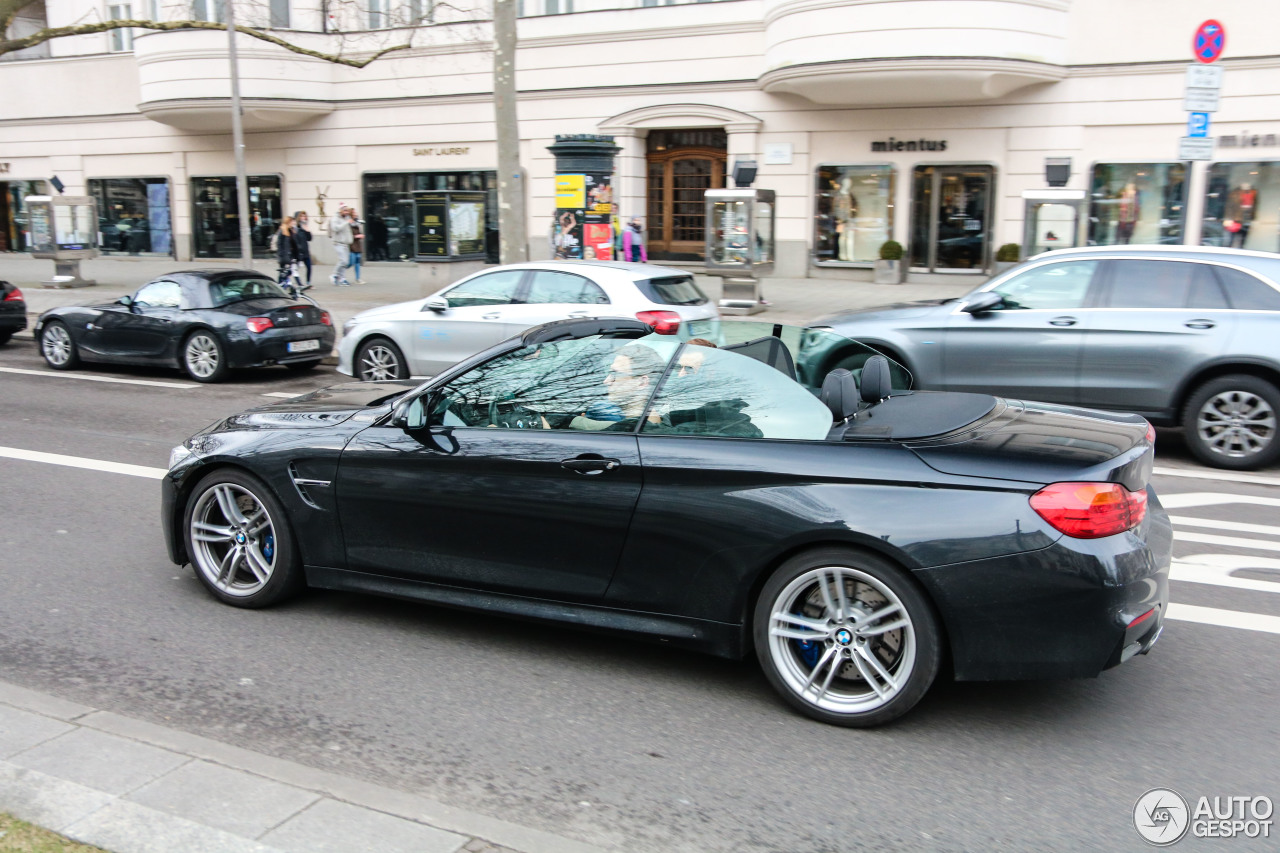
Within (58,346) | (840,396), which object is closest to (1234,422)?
(840,396)

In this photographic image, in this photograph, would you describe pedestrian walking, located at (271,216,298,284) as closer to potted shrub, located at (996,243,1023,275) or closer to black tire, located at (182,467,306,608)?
potted shrub, located at (996,243,1023,275)

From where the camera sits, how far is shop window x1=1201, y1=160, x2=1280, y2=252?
1981cm

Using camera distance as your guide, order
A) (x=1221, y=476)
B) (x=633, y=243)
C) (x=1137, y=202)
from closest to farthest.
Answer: (x=1221, y=476) < (x=1137, y=202) < (x=633, y=243)

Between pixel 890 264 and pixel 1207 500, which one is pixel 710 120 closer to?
pixel 890 264

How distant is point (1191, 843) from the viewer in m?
3.32

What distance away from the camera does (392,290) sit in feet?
75.9

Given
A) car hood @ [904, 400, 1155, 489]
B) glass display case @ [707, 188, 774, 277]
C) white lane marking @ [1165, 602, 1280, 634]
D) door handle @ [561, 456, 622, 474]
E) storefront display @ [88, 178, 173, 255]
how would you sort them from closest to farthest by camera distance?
1. car hood @ [904, 400, 1155, 489]
2. door handle @ [561, 456, 622, 474]
3. white lane marking @ [1165, 602, 1280, 634]
4. glass display case @ [707, 188, 774, 277]
5. storefront display @ [88, 178, 173, 255]

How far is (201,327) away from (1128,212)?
1721 centimetres

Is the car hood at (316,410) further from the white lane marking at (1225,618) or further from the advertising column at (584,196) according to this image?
the advertising column at (584,196)

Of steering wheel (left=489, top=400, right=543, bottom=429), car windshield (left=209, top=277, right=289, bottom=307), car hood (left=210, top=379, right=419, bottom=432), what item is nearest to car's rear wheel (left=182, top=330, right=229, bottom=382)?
car windshield (left=209, top=277, right=289, bottom=307)

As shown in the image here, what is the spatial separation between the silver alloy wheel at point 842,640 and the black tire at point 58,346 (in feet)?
41.0

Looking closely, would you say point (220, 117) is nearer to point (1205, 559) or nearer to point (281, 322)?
point (281, 322)

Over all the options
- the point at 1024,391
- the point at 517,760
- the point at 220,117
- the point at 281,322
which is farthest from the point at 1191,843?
the point at 220,117

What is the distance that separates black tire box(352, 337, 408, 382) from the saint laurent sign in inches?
545
